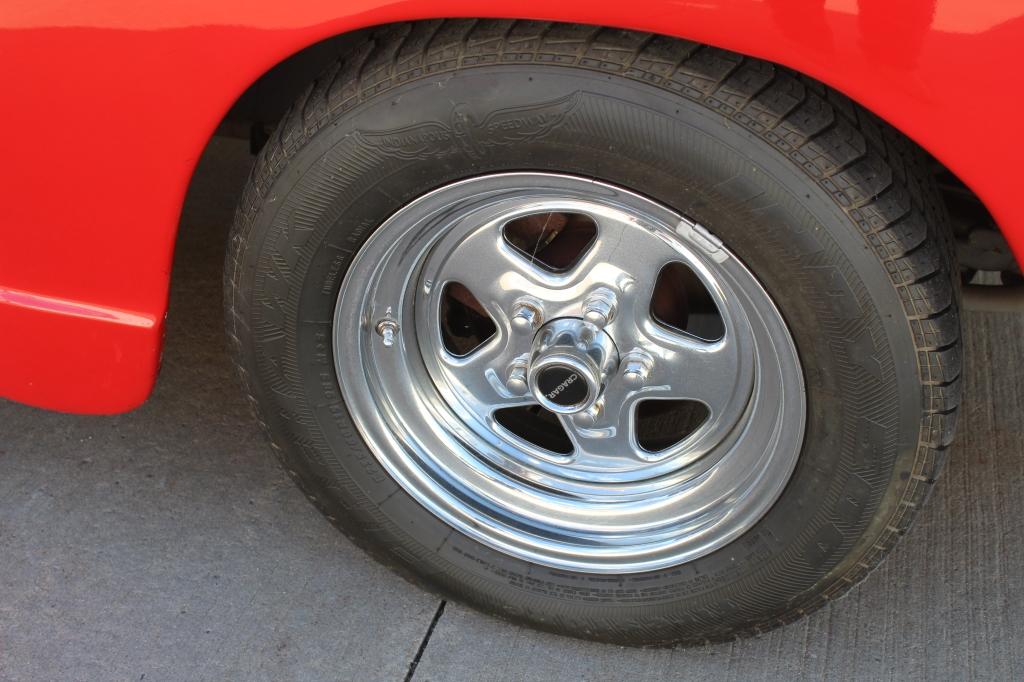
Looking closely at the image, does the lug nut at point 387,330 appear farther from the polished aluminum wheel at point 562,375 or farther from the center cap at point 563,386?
the center cap at point 563,386

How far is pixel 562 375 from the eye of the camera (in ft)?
6.26

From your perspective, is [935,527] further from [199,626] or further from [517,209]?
[199,626]

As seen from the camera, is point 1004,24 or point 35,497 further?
point 35,497

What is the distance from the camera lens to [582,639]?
2104 mm

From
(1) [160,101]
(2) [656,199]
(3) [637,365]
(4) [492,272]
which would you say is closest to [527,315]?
(4) [492,272]

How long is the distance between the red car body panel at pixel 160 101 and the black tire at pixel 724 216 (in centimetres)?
10

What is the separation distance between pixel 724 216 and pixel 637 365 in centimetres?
51

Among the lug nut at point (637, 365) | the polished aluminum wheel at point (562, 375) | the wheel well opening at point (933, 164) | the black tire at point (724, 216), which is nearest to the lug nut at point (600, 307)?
the polished aluminum wheel at point (562, 375)

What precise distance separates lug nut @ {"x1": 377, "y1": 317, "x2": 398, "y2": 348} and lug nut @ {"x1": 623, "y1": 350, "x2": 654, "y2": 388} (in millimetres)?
458

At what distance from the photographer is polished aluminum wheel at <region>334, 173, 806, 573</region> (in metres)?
1.81

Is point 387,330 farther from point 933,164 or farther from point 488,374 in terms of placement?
point 933,164

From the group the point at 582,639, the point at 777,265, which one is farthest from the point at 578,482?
the point at 777,265

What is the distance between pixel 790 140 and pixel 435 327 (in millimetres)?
881

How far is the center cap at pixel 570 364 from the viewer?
1894 mm
